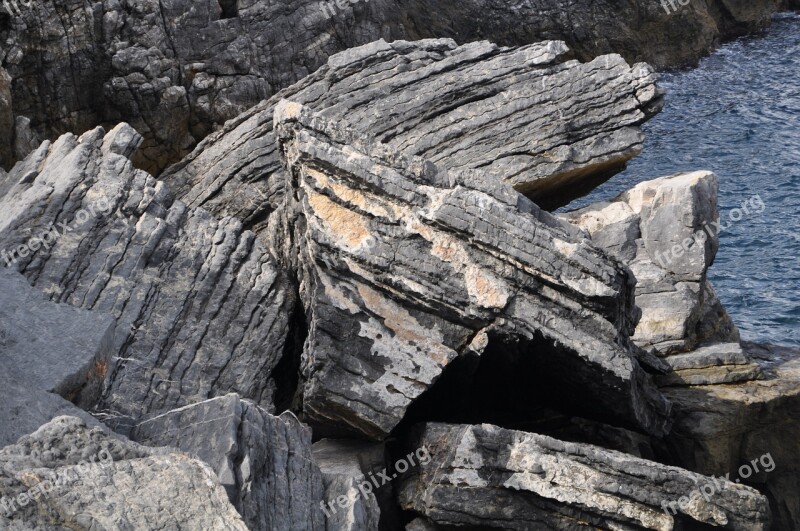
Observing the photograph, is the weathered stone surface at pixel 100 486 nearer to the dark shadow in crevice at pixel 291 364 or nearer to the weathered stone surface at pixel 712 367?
the dark shadow in crevice at pixel 291 364

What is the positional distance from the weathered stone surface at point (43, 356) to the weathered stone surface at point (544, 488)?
3.35 meters

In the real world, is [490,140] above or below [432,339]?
above

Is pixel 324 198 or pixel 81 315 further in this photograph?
pixel 324 198

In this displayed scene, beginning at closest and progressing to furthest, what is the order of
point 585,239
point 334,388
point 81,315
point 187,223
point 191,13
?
point 81,315, point 334,388, point 585,239, point 187,223, point 191,13

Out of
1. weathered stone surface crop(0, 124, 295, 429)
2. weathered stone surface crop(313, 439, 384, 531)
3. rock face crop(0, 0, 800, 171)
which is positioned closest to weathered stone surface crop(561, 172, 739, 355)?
weathered stone surface crop(313, 439, 384, 531)

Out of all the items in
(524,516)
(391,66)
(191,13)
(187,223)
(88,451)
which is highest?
(191,13)

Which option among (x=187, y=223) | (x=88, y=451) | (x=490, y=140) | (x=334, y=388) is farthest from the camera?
(x=490, y=140)

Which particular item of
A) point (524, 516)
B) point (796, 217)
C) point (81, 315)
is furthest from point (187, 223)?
point (796, 217)

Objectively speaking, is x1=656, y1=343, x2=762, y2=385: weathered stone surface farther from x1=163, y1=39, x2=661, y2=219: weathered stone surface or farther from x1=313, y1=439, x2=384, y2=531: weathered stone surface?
x1=313, y1=439, x2=384, y2=531: weathered stone surface

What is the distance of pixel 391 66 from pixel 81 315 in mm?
8890

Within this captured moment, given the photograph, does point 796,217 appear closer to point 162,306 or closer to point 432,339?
point 432,339

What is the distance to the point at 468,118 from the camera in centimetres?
1598

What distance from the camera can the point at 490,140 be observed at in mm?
15781

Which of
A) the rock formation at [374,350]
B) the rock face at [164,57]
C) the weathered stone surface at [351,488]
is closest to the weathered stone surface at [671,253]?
the rock formation at [374,350]
